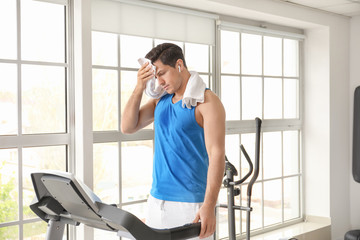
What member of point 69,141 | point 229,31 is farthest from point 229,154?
point 69,141

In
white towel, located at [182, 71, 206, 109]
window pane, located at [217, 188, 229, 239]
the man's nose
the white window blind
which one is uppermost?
the white window blind

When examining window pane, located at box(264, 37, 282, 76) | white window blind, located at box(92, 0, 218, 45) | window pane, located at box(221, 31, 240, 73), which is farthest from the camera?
window pane, located at box(264, 37, 282, 76)

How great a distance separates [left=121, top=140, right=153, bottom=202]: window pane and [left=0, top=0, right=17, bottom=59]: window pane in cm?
94

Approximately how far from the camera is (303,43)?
4547 mm

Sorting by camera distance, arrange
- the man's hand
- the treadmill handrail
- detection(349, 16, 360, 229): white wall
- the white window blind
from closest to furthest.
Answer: the treadmill handrail, the man's hand, the white window blind, detection(349, 16, 360, 229): white wall

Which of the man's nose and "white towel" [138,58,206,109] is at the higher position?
the man's nose

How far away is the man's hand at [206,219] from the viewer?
5.91 feet

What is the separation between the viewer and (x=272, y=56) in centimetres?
421

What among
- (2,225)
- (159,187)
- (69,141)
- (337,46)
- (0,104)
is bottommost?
(2,225)

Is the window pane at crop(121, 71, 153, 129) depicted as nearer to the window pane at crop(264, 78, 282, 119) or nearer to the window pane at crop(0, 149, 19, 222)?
the window pane at crop(0, 149, 19, 222)

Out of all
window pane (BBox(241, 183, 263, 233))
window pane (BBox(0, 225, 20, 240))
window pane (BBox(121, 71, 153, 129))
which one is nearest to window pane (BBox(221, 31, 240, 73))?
window pane (BBox(121, 71, 153, 129))

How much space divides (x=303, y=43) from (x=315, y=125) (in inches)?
31.9

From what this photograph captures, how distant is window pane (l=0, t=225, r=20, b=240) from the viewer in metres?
2.46

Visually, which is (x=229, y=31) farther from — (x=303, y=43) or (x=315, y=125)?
(x=315, y=125)
